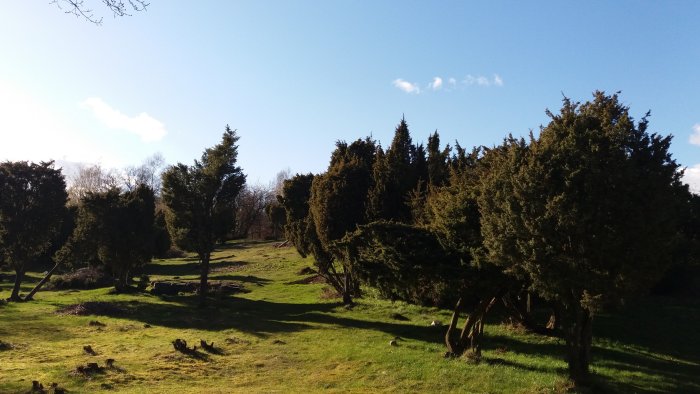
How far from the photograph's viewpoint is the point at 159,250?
57000 mm

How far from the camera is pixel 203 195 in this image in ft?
126

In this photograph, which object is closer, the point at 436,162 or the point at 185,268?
the point at 436,162

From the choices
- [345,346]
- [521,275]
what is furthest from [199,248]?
[521,275]

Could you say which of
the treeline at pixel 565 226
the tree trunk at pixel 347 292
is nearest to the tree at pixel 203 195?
the tree trunk at pixel 347 292

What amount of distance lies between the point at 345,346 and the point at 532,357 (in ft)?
24.9

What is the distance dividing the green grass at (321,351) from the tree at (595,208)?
3274 millimetres

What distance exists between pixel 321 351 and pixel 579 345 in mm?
10403

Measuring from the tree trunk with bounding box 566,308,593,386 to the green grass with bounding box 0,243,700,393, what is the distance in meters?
0.50

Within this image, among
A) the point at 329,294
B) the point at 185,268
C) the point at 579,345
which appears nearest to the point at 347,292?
the point at 329,294

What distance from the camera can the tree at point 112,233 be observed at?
134ft

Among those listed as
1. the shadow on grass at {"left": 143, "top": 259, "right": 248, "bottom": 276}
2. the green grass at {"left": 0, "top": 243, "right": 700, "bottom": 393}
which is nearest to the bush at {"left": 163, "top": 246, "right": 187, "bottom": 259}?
the shadow on grass at {"left": 143, "top": 259, "right": 248, "bottom": 276}

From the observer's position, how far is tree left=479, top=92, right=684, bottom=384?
39.1ft

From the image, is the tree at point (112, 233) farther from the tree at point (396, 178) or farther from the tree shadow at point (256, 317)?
the tree at point (396, 178)

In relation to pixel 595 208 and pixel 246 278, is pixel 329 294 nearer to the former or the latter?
pixel 246 278
